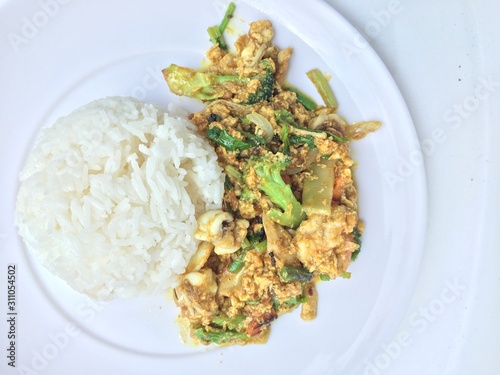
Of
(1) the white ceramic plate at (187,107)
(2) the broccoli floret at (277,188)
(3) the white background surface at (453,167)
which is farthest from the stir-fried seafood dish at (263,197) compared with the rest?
(3) the white background surface at (453,167)

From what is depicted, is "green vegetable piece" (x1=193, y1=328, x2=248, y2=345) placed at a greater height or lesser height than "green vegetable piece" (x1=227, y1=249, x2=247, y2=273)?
lesser

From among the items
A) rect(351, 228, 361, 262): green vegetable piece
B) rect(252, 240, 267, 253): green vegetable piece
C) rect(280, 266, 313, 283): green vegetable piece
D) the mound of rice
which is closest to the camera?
the mound of rice

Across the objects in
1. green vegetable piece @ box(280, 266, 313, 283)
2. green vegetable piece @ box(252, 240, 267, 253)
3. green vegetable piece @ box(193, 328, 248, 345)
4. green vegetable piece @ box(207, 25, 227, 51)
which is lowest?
green vegetable piece @ box(193, 328, 248, 345)

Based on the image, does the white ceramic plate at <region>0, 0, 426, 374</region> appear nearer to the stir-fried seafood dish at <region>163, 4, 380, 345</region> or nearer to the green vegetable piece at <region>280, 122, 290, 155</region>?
the stir-fried seafood dish at <region>163, 4, 380, 345</region>

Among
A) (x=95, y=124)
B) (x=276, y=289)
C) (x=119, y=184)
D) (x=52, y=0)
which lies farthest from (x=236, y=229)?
(x=52, y=0)

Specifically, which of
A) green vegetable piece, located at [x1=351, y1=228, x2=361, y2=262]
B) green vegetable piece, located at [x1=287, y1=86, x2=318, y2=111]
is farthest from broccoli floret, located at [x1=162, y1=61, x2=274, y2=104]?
green vegetable piece, located at [x1=351, y1=228, x2=361, y2=262]

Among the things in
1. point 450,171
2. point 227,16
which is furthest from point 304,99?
point 450,171

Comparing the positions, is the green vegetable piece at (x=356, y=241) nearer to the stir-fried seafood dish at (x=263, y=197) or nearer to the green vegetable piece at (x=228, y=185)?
the stir-fried seafood dish at (x=263, y=197)
